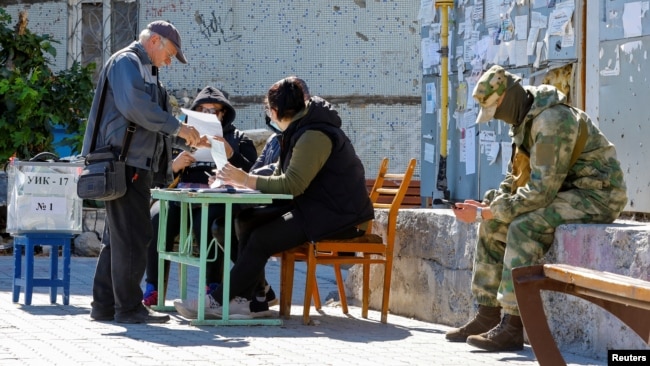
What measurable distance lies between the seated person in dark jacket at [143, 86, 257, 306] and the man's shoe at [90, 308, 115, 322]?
743 millimetres

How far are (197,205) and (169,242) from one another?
0.99 ft

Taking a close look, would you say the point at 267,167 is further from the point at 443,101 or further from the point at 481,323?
the point at 443,101

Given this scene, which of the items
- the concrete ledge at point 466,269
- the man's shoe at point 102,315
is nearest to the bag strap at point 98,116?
the man's shoe at point 102,315

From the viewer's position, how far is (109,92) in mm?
7660

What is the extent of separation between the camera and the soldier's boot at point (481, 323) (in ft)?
23.0

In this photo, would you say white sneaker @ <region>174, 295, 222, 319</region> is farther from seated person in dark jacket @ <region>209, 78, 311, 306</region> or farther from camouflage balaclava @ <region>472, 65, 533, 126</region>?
camouflage balaclava @ <region>472, 65, 533, 126</region>

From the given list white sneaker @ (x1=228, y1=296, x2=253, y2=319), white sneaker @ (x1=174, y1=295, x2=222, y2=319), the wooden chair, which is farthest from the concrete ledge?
white sneaker @ (x1=174, y1=295, x2=222, y2=319)

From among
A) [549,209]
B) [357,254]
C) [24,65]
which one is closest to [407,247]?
[357,254]

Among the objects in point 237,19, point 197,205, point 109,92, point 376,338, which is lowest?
point 376,338

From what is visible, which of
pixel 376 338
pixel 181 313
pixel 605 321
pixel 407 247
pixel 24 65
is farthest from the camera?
pixel 24 65

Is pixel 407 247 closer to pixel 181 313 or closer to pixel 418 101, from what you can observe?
pixel 181 313

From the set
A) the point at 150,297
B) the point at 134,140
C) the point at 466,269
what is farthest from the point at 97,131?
the point at 466,269

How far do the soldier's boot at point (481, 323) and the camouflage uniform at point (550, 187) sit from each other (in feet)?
0.79

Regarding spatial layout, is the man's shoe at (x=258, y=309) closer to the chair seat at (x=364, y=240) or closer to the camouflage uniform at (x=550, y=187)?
the chair seat at (x=364, y=240)
